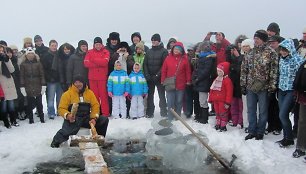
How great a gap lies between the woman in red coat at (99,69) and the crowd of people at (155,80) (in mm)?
25

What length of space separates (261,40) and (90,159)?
4.28m

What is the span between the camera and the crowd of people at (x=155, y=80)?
7.26 metres

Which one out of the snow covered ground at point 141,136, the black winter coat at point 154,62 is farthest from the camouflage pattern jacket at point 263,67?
the black winter coat at point 154,62

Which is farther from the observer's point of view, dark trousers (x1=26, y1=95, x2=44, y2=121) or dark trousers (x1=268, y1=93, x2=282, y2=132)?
dark trousers (x1=26, y1=95, x2=44, y2=121)

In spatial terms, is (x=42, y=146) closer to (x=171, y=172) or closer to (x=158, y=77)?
(x=171, y=172)

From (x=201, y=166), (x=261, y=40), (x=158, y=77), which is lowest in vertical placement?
(x=201, y=166)

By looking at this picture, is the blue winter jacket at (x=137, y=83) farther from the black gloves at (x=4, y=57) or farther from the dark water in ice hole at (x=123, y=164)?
the black gloves at (x=4, y=57)

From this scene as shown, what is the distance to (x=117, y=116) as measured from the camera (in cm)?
957

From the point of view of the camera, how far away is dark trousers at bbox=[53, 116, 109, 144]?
7.04 m

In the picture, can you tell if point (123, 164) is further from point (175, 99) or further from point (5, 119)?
point (5, 119)

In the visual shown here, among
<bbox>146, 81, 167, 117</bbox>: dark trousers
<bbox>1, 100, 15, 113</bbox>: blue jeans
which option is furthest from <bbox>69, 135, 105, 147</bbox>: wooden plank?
<bbox>146, 81, 167, 117</bbox>: dark trousers

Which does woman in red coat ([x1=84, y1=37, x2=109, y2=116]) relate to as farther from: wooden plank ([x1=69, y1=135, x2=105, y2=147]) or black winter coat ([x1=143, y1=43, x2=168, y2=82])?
wooden plank ([x1=69, y1=135, x2=105, y2=147])

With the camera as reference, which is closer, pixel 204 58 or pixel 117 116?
pixel 204 58

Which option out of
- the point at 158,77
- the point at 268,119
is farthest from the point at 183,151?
the point at 158,77
